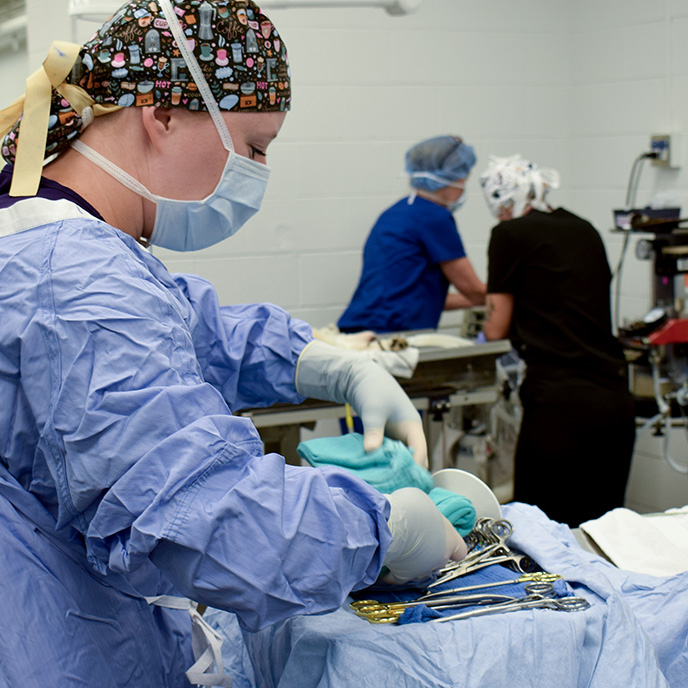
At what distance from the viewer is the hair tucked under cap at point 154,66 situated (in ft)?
3.16

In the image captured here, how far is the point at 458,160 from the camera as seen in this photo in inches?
131

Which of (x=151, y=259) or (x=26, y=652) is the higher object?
(x=151, y=259)

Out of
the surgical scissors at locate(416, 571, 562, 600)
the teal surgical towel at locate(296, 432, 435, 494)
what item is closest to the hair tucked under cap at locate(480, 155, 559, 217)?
the teal surgical towel at locate(296, 432, 435, 494)

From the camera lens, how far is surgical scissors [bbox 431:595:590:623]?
3.30ft

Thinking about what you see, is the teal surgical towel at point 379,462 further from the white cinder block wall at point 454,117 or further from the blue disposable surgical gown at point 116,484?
the white cinder block wall at point 454,117

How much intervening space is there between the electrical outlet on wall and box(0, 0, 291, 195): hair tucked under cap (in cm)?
295

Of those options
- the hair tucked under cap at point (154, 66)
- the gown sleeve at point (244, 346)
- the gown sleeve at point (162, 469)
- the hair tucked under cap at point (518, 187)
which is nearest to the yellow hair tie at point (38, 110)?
the hair tucked under cap at point (154, 66)

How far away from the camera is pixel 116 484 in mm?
738

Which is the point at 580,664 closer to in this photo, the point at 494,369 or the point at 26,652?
the point at 26,652

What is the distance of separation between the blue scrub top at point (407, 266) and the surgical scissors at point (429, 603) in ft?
7.39

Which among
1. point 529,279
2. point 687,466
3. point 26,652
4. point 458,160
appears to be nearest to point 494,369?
point 529,279

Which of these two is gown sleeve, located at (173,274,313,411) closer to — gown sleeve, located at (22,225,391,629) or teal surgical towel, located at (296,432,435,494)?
teal surgical towel, located at (296,432,435,494)

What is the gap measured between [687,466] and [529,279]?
1.35m

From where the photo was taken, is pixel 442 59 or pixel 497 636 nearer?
pixel 497 636
